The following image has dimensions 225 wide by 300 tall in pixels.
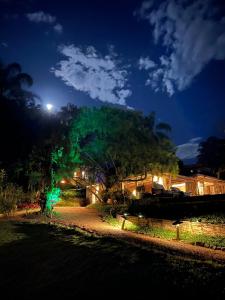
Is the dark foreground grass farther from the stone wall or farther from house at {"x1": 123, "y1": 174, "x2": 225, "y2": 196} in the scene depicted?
house at {"x1": 123, "y1": 174, "x2": 225, "y2": 196}

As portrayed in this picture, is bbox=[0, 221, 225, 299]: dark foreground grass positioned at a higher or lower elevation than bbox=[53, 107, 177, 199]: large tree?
lower

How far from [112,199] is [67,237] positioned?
17.4m

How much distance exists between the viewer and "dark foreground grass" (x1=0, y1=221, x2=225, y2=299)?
6.26 meters

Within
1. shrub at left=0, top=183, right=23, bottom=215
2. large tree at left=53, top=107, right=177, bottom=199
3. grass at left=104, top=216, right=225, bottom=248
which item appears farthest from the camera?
large tree at left=53, top=107, right=177, bottom=199

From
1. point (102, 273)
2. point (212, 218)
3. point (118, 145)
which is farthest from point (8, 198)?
point (102, 273)

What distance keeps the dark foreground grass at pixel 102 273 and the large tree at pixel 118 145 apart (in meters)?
17.4

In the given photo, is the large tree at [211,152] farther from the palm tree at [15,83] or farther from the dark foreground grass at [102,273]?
the dark foreground grass at [102,273]

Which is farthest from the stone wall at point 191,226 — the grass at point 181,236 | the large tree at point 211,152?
the large tree at point 211,152

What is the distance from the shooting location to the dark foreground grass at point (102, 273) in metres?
6.26

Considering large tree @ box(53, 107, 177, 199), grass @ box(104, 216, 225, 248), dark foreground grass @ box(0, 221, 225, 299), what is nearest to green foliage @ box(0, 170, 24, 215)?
large tree @ box(53, 107, 177, 199)

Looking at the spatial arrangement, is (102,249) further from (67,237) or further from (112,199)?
(112,199)

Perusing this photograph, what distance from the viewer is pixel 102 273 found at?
7.39 m

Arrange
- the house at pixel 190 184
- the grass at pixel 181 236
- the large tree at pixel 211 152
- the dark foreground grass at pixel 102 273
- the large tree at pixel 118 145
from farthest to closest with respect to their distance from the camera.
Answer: the large tree at pixel 211 152, the house at pixel 190 184, the large tree at pixel 118 145, the grass at pixel 181 236, the dark foreground grass at pixel 102 273

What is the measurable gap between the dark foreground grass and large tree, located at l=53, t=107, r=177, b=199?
1740cm
